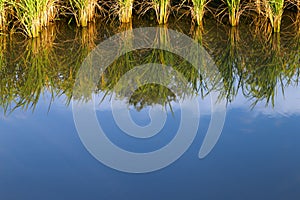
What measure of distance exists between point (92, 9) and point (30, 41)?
0.92 meters

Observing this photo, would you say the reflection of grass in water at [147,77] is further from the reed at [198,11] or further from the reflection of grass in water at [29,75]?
the reed at [198,11]

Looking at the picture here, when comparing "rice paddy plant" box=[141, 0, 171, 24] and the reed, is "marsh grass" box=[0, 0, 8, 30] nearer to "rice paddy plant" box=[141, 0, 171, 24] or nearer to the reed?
"rice paddy plant" box=[141, 0, 171, 24]

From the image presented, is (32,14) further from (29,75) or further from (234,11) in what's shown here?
(234,11)

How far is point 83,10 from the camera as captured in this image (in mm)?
6605

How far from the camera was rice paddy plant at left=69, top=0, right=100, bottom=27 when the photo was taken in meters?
6.57

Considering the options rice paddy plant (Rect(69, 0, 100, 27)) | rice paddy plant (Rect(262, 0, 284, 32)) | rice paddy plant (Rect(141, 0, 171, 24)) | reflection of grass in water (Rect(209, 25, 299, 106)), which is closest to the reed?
rice paddy plant (Rect(141, 0, 171, 24))

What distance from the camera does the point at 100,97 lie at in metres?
4.75

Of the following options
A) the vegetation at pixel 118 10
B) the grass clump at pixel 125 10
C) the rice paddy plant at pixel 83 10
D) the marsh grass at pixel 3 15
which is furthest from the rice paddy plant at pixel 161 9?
the marsh grass at pixel 3 15

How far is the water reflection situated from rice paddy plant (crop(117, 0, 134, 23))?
16cm

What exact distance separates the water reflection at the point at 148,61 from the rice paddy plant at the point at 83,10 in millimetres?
131

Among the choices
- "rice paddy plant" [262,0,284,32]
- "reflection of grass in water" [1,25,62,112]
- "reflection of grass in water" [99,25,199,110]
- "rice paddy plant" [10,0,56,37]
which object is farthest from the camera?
"rice paddy plant" [262,0,284,32]

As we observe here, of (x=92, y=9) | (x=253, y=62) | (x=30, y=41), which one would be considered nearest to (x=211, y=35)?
(x=253, y=62)

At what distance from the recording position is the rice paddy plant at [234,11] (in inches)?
252

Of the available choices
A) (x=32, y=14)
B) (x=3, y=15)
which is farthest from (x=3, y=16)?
(x=32, y=14)
